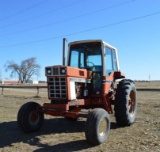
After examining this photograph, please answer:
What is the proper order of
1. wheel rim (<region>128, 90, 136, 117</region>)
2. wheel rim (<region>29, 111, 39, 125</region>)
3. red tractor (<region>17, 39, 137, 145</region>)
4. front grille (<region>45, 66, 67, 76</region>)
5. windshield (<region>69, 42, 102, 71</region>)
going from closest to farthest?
red tractor (<region>17, 39, 137, 145</region>) → front grille (<region>45, 66, 67, 76</region>) → wheel rim (<region>29, 111, 39, 125</region>) → windshield (<region>69, 42, 102, 71</region>) → wheel rim (<region>128, 90, 136, 117</region>)

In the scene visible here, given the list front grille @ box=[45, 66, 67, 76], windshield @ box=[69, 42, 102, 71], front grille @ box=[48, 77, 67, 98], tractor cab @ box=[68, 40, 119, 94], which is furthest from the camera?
windshield @ box=[69, 42, 102, 71]

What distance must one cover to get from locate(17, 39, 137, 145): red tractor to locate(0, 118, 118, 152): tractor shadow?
12.6 inches

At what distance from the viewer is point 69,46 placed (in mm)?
10656

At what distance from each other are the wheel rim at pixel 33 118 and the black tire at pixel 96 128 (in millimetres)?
2359

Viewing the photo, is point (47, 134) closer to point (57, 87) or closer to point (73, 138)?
point (73, 138)

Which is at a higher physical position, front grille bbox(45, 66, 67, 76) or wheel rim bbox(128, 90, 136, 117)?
front grille bbox(45, 66, 67, 76)

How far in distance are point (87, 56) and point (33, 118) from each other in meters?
2.70

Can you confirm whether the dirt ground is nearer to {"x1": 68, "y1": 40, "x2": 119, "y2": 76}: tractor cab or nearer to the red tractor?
the red tractor

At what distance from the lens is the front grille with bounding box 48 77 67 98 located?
8633 mm

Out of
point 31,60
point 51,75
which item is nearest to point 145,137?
point 51,75

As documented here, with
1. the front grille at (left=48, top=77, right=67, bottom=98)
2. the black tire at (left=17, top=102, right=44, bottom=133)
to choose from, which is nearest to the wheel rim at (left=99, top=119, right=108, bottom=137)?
the front grille at (left=48, top=77, right=67, bottom=98)

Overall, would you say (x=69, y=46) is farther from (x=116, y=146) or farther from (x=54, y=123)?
(x=116, y=146)

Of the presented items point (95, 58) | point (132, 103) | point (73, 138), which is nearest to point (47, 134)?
point (73, 138)

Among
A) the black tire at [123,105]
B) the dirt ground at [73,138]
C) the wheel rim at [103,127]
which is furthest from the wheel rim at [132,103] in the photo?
the wheel rim at [103,127]
